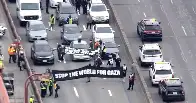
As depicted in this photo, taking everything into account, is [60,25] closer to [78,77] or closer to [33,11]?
[33,11]

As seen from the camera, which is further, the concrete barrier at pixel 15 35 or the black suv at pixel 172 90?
the black suv at pixel 172 90

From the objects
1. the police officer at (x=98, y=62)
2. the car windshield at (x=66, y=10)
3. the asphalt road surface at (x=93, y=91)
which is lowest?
the asphalt road surface at (x=93, y=91)

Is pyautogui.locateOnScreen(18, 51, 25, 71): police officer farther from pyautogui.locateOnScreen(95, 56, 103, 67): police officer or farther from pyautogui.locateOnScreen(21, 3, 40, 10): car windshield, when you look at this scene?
pyautogui.locateOnScreen(21, 3, 40, 10): car windshield

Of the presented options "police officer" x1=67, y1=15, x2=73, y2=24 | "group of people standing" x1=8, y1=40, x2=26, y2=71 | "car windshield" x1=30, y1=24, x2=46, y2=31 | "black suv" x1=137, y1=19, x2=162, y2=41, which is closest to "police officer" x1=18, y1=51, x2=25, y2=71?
"group of people standing" x1=8, y1=40, x2=26, y2=71

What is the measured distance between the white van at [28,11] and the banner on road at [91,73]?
13694mm

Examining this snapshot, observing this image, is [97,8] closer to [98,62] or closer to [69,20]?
[69,20]

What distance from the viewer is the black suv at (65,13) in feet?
314

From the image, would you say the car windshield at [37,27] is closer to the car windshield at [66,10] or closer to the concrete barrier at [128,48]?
the car windshield at [66,10]

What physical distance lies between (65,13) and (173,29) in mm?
10625

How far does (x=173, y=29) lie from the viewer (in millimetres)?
97438

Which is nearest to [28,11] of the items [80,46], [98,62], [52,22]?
[52,22]

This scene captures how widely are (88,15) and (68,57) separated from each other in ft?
31.8

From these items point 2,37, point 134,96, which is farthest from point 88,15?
point 134,96

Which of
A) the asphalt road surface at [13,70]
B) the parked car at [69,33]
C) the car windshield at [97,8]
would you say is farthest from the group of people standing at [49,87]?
the car windshield at [97,8]
